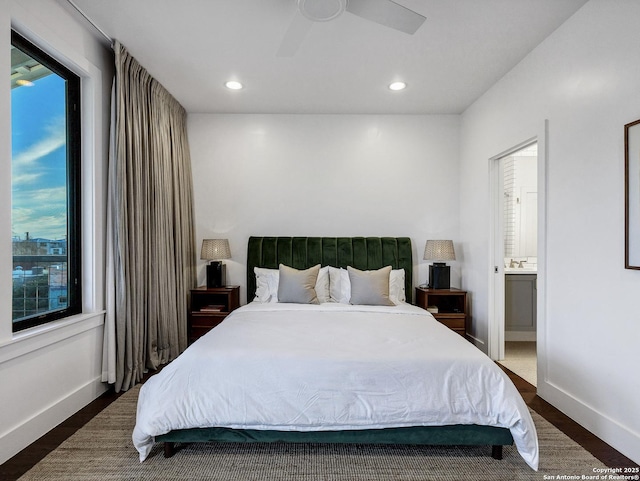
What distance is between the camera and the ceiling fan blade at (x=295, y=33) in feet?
7.51

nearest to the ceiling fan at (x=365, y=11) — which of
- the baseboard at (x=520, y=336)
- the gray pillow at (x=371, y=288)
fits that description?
the gray pillow at (x=371, y=288)

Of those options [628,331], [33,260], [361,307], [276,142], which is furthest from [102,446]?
[276,142]

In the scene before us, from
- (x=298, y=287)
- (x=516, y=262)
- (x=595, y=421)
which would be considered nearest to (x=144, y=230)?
(x=298, y=287)

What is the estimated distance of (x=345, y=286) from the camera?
13.0ft

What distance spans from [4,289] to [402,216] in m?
3.75

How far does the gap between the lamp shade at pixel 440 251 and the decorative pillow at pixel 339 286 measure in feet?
3.17

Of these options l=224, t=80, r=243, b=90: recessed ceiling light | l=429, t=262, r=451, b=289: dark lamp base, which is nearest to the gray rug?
l=429, t=262, r=451, b=289: dark lamp base

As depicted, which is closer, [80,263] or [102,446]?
[102,446]

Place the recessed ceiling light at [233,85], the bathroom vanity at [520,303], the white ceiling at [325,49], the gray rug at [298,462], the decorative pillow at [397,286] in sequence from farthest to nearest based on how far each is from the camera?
the bathroom vanity at [520,303]
the decorative pillow at [397,286]
the recessed ceiling light at [233,85]
the white ceiling at [325,49]
the gray rug at [298,462]

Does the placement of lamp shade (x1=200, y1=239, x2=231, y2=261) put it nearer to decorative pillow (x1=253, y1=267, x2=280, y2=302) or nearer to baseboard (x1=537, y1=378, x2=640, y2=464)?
decorative pillow (x1=253, y1=267, x2=280, y2=302)

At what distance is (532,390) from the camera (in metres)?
3.07

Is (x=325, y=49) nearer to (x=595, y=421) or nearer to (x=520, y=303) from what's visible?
(x=595, y=421)

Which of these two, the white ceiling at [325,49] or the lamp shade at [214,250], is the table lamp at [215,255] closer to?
the lamp shade at [214,250]

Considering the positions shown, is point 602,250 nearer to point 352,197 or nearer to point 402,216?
point 402,216
